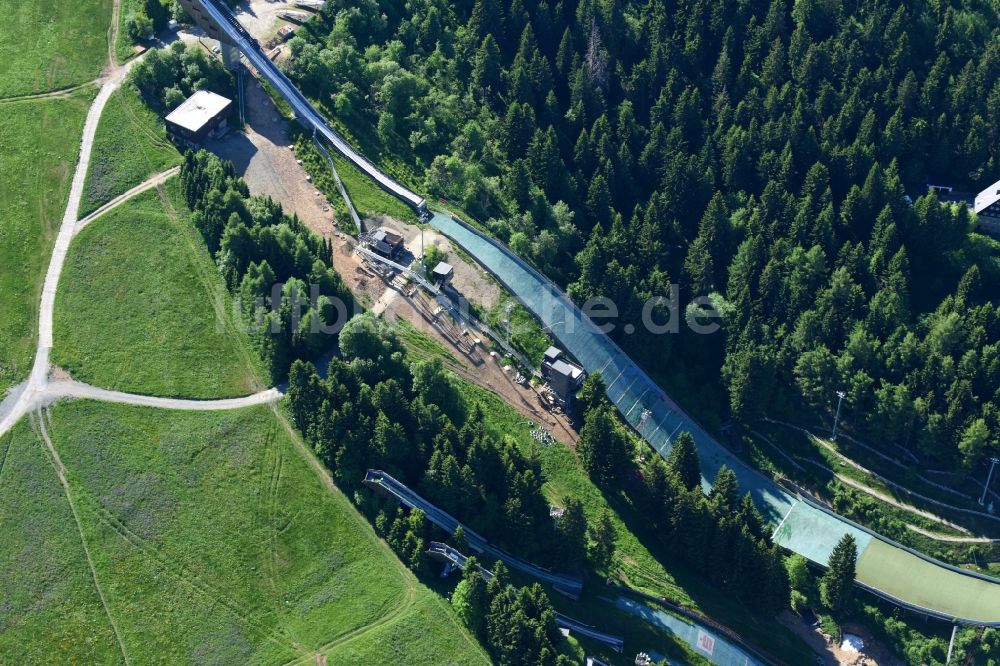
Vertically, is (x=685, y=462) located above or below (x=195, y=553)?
above

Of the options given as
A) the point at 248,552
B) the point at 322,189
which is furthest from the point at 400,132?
the point at 248,552

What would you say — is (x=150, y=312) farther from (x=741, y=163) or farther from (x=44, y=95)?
(x=741, y=163)

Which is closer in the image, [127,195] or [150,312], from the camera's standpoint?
[150,312]

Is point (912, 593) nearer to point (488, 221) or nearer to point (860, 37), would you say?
point (488, 221)

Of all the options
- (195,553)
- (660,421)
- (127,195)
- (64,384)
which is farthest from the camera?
(127,195)

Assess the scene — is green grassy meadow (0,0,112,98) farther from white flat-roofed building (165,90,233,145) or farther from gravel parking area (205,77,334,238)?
gravel parking area (205,77,334,238)

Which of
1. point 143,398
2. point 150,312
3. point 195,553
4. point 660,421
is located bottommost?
point 195,553

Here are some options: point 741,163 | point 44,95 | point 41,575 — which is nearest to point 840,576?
point 741,163

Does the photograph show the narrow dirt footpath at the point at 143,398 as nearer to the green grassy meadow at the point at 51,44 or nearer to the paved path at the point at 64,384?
the paved path at the point at 64,384
